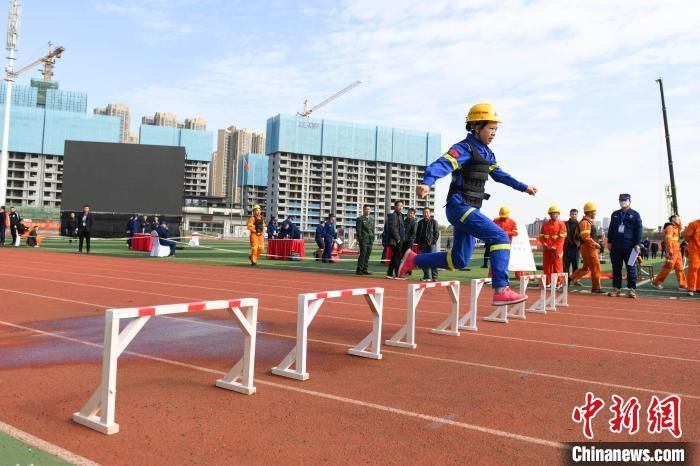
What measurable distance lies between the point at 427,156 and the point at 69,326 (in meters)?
167

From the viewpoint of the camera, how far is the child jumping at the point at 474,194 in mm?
5957

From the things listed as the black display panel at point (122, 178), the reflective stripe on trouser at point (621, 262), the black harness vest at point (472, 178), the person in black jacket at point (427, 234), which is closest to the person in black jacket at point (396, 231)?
the person in black jacket at point (427, 234)

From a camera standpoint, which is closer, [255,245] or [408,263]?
[408,263]

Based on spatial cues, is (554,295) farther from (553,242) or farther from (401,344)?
(401,344)

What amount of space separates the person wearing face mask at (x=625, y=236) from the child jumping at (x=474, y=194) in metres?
7.99

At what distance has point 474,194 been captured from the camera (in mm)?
6176

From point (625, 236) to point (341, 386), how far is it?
34.7 ft

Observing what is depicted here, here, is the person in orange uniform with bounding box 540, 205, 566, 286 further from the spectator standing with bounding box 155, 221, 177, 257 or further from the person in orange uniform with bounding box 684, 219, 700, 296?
the spectator standing with bounding box 155, 221, 177, 257

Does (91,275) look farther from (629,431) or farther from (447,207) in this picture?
(629,431)

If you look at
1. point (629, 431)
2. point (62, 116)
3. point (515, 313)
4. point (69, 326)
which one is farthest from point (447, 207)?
point (62, 116)

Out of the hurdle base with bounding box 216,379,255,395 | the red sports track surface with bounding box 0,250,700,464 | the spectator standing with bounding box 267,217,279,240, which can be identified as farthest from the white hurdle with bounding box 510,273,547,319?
the spectator standing with bounding box 267,217,279,240

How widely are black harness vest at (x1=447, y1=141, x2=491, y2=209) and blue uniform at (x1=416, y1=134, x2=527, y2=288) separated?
4 cm

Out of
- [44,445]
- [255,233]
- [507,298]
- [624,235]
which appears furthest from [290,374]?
[255,233]

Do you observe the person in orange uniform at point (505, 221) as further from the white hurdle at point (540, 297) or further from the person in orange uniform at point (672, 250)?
the white hurdle at point (540, 297)
